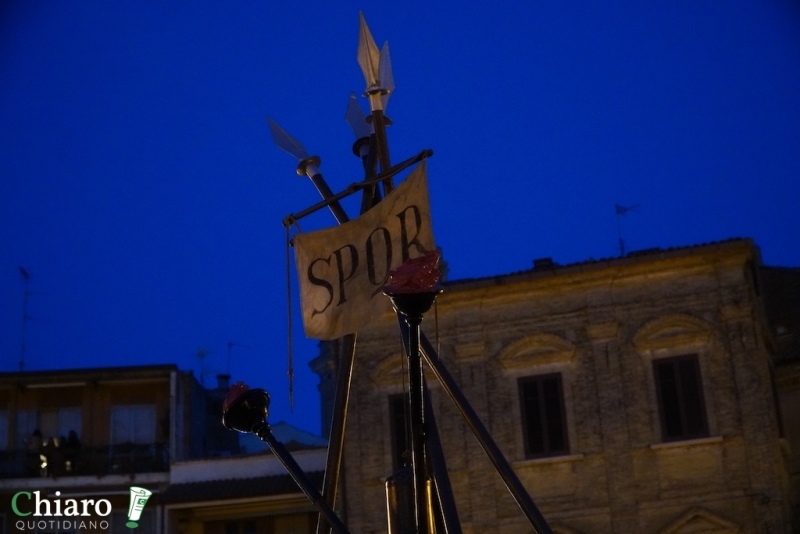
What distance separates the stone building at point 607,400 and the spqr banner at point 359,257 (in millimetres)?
12207

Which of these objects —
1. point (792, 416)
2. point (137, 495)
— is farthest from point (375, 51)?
point (137, 495)

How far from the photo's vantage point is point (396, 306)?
214 inches

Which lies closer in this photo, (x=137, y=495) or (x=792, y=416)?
(x=792, y=416)

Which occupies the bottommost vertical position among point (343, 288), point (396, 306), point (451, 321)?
point (396, 306)

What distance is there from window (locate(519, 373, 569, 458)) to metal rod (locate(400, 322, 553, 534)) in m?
13.9

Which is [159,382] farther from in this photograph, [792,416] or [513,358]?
[792,416]

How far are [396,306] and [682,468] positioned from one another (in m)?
16.2

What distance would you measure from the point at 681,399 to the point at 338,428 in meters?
14.1

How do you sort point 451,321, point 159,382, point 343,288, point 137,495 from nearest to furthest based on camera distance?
1. point 343,288
2. point 451,321
3. point 137,495
4. point 159,382

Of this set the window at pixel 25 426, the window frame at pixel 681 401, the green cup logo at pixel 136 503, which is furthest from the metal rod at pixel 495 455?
the window at pixel 25 426

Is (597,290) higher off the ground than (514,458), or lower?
higher

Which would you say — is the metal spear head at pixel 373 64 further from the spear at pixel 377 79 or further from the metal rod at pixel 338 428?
the metal rod at pixel 338 428

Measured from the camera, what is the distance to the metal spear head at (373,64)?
851cm

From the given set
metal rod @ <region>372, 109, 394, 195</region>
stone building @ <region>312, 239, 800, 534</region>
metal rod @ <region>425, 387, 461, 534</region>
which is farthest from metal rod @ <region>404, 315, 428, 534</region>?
stone building @ <region>312, 239, 800, 534</region>
